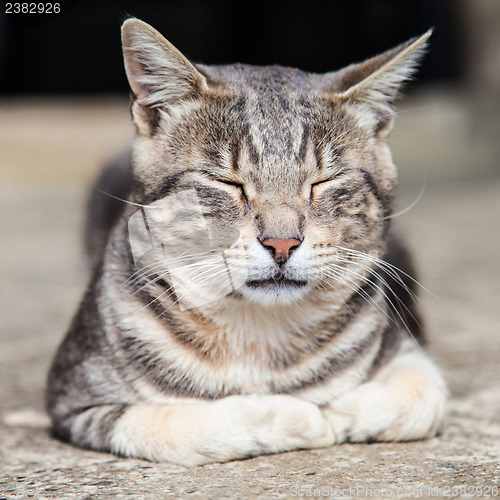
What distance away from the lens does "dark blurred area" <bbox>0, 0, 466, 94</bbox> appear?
35.8ft

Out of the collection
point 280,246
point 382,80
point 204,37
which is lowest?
point 280,246

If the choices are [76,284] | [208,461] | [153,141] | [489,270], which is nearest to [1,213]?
[76,284]

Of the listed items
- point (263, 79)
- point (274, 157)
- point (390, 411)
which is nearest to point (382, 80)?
point (263, 79)

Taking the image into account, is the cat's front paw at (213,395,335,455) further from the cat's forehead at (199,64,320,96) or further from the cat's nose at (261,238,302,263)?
the cat's forehead at (199,64,320,96)

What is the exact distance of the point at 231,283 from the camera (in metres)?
2.42

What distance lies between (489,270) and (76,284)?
2.57m

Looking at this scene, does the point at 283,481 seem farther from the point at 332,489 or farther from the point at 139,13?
the point at 139,13

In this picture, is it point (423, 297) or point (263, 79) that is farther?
point (423, 297)

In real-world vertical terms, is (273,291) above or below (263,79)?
below

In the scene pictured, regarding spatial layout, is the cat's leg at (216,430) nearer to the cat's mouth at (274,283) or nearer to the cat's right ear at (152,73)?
the cat's mouth at (274,283)

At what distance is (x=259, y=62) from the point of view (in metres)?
11.3

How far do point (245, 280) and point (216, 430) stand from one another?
17.7 inches

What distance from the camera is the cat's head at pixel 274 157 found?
238 centimetres

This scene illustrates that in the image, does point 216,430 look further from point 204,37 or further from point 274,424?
point 204,37
